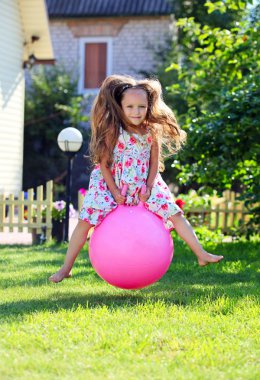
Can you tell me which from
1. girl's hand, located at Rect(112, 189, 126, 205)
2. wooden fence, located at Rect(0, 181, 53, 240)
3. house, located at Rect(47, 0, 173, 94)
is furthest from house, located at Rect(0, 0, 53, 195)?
girl's hand, located at Rect(112, 189, 126, 205)

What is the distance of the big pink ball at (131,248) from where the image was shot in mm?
5922

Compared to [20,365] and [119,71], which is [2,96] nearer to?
[119,71]

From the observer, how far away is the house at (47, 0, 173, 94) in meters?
22.9

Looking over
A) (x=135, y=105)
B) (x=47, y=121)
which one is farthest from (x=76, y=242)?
(x=47, y=121)

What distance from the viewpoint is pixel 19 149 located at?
1795 cm

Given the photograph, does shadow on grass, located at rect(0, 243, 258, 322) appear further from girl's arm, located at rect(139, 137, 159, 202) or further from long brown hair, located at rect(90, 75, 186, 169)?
long brown hair, located at rect(90, 75, 186, 169)

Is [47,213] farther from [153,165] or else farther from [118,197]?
[118,197]

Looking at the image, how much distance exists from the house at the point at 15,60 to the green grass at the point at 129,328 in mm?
9389

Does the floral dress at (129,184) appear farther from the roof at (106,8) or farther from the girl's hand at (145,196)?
the roof at (106,8)

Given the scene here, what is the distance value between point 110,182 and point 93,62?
1765 centimetres

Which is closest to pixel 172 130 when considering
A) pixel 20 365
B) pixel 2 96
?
pixel 20 365

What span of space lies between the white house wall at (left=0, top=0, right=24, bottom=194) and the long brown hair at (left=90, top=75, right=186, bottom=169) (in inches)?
411

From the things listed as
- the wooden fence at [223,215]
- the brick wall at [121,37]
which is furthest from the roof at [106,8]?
the wooden fence at [223,215]

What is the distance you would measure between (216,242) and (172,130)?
572 centimetres
